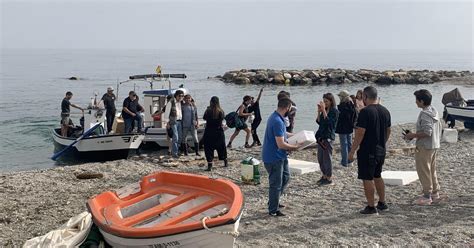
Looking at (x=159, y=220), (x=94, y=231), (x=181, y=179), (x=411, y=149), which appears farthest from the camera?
(x=411, y=149)

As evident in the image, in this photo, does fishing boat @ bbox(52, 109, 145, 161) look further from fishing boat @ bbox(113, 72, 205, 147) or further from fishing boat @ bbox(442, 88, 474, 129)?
fishing boat @ bbox(442, 88, 474, 129)

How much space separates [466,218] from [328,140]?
Answer: 266 centimetres

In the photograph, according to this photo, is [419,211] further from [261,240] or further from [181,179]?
[181,179]

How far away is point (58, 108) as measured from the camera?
37.1m

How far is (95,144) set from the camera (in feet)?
52.2

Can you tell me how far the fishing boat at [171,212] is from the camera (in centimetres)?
581

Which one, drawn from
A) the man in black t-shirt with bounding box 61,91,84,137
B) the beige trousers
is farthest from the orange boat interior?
the man in black t-shirt with bounding box 61,91,84,137

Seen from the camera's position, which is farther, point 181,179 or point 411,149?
point 411,149

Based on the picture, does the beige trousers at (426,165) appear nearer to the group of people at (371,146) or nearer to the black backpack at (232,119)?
the group of people at (371,146)

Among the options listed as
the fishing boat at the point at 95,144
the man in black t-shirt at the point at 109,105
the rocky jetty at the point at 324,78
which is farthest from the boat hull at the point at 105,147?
the rocky jetty at the point at 324,78

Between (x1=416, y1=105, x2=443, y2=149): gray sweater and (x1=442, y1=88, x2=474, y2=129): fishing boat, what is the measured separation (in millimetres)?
11627

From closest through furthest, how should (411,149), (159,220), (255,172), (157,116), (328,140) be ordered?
(159,220)
(328,140)
(255,172)
(411,149)
(157,116)

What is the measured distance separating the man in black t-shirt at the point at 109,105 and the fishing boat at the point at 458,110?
12030 mm

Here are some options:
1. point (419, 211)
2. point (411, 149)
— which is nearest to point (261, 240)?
point (419, 211)
